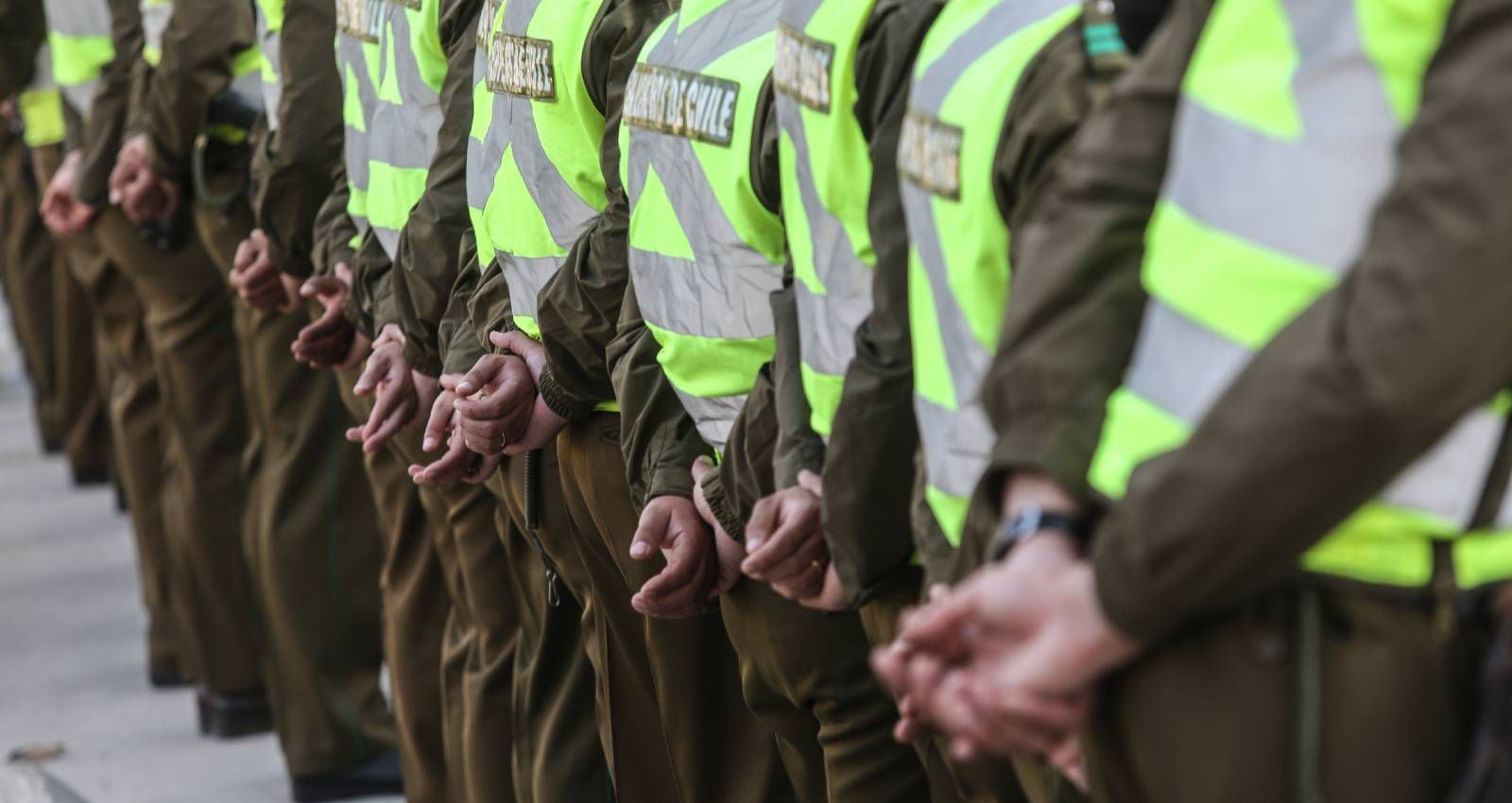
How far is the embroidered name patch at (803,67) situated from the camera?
7.30 ft

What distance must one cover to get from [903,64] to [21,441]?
25.2 ft

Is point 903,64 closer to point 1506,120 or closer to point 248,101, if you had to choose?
point 1506,120

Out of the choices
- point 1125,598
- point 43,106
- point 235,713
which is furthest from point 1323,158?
point 43,106

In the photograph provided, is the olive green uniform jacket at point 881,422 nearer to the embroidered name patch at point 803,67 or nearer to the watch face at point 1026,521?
the embroidered name patch at point 803,67

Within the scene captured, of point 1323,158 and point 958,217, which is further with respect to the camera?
point 958,217

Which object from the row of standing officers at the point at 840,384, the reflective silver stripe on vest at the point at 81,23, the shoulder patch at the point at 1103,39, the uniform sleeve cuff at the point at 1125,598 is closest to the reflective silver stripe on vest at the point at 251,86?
the row of standing officers at the point at 840,384

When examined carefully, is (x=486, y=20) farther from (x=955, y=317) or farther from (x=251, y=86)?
(x=251, y=86)

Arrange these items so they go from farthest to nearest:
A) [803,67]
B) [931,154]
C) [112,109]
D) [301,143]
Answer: [112,109] < [301,143] < [803,67] < [931,154]

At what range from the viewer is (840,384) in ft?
7.49

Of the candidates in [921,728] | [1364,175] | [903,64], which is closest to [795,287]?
[903,64]

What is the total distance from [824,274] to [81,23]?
3900 mm

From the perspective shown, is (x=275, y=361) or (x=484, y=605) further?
(x=275, y=361)

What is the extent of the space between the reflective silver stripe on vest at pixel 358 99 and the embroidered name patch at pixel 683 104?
1.35m

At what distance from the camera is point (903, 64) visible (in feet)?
7.01
